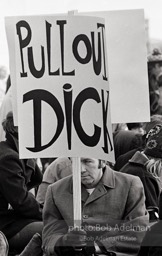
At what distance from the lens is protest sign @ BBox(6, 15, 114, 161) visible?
4.38m

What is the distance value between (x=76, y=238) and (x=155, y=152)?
2.53 feet

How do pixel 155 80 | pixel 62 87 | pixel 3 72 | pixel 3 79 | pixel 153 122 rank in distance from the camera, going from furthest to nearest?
pixel 3 79, pixel 3 72, pixel 155 80, pixel 153 122, pixel 62 87

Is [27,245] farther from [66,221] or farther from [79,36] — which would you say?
[79,36]

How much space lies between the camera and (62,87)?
14.4 ft

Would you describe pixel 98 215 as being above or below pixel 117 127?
below

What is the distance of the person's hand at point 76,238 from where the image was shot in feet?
14.4

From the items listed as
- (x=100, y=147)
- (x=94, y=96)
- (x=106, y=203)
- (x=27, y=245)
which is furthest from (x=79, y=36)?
(x=27, y=245)

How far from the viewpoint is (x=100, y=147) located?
4.38 m

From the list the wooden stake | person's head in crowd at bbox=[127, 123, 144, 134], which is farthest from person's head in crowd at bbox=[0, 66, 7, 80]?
the wooden stake

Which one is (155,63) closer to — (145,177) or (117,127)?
(117,127)

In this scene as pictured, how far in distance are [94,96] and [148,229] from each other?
746 mm

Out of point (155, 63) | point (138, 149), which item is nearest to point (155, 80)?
point (155, 63)

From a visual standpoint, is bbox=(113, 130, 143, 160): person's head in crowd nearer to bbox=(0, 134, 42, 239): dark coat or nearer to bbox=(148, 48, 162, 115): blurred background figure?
bbox=(148, 48, 162, 115): blurred background figure

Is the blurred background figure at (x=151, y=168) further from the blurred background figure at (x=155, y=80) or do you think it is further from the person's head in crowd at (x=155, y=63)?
the person's head in crowd at (x=155, y=63)
